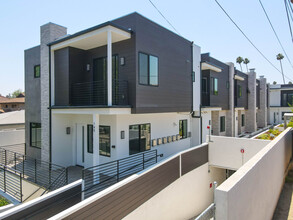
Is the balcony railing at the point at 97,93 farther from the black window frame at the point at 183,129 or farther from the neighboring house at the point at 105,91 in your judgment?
the black window frame at the point at 183,129

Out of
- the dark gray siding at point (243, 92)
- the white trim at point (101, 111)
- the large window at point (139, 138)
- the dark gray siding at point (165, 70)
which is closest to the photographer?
the white trim at point (101, 111)

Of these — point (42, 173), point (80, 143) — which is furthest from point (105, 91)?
point (42, 173)

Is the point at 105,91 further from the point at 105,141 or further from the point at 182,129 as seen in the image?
the point at 182,129

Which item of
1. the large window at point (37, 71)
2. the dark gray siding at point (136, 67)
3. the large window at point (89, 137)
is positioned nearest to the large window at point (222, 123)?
the dark gray siding at point (136, 67)

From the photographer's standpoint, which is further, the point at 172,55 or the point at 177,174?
the point at 172,55

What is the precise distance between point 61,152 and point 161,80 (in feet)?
19.5

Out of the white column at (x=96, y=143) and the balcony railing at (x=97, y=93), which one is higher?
the balcony railing at (x=97, y=93)

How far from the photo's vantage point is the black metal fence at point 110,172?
7.00 metres

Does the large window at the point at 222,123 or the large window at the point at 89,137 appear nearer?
the large window at the point at 89,137

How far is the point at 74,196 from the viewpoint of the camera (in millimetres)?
6043

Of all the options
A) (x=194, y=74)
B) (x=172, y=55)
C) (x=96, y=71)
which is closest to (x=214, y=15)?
(x=172, y=55)

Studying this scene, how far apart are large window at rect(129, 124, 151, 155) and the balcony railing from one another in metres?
1.59

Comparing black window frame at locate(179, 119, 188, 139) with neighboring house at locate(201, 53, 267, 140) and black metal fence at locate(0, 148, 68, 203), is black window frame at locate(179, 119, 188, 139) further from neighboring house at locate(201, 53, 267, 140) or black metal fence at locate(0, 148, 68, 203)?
black metal fence at locate(0, 148, 68, 203)

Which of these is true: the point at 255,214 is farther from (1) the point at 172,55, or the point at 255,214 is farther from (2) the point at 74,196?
(1) the point at 172,55
